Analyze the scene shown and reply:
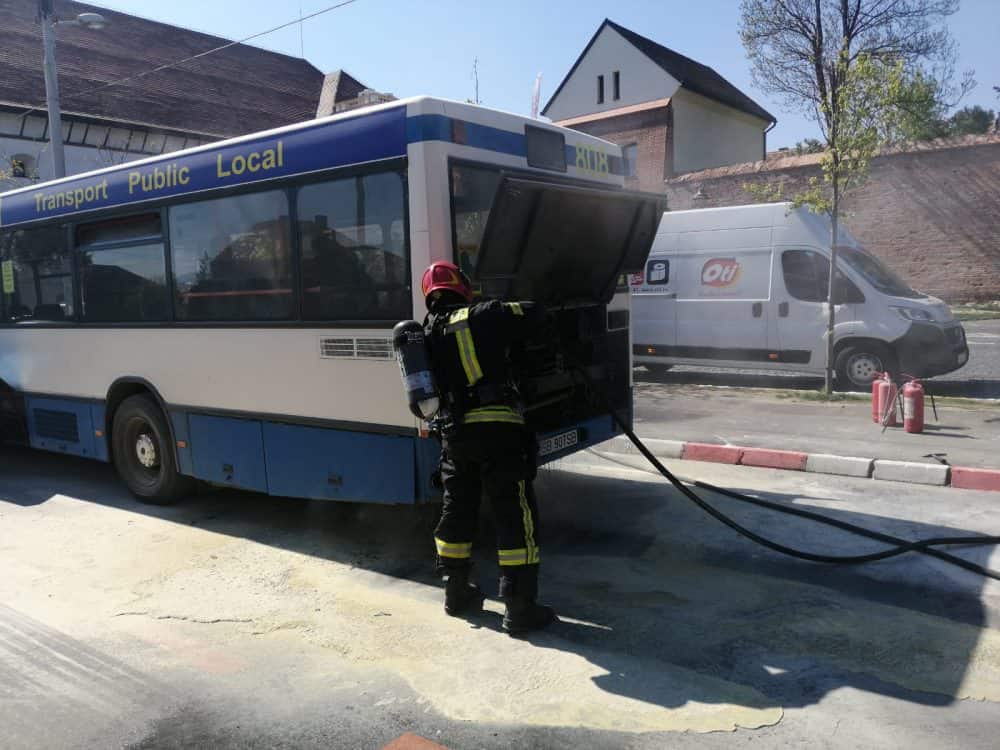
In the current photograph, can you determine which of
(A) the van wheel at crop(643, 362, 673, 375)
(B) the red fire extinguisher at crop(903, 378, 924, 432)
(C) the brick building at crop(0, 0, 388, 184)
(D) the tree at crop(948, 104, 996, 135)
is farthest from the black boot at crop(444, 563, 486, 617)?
(D) the tree at crop(948, 104, 996, 135)

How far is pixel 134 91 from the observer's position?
2847cm

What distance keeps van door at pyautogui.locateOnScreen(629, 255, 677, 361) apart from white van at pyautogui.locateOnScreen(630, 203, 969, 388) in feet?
0.05

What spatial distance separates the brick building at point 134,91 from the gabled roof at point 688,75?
1191 centimetres

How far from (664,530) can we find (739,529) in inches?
28.4

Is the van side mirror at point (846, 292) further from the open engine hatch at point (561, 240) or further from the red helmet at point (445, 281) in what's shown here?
the red helmet at point (445, 281)

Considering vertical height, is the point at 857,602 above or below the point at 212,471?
below

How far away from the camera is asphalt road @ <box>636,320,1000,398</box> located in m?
11.7

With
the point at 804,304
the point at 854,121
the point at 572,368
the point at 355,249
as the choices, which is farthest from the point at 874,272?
the point at 355,249

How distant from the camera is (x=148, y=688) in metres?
3.86

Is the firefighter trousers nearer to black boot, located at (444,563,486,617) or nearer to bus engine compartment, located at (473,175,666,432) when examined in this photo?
black boot, located at (444,563,486,617)

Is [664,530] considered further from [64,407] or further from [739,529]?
[64,407]

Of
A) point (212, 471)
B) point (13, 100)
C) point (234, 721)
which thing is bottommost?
point (234, 721)

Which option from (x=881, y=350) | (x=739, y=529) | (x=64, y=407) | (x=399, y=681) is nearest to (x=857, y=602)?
(x=739, y=529)

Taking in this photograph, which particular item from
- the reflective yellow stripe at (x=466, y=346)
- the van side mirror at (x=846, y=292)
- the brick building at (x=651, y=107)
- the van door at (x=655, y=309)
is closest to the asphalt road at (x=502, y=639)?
the reflective yellow stripe at (x=466, y=346)
